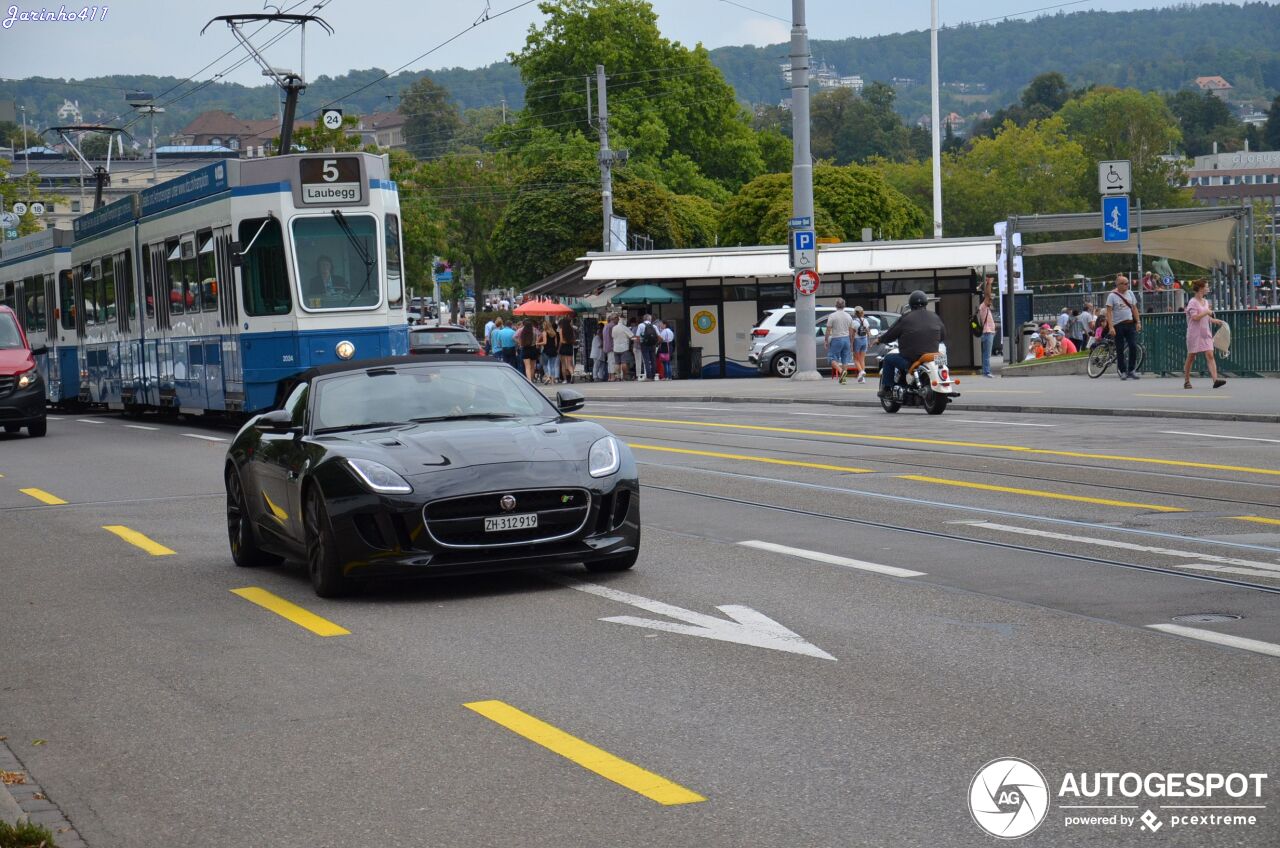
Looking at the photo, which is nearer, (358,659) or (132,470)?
(358,659)

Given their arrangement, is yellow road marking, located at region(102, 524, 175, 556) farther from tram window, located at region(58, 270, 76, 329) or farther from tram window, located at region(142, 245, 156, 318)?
tram window, located at region(58, 270, 76, 329)

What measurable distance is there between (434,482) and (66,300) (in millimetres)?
28077

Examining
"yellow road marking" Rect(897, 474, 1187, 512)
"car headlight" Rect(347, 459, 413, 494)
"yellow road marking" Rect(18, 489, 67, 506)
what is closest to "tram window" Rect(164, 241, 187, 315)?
"yellow road marking" Rect(18, 489, 67, 506)

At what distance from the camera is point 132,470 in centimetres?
2005

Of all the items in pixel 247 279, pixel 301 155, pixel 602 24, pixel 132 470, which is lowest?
pixel 132 470

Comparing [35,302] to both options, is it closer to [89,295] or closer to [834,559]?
[89,295]

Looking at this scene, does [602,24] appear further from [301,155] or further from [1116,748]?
[1116,748]

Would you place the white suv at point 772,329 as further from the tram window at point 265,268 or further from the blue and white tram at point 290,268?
the tram window at point 265,268

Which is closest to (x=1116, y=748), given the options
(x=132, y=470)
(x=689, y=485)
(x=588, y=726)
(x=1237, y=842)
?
(x=1237, y=842)

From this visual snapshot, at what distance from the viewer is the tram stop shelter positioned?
146ft

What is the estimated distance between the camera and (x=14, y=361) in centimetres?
2717

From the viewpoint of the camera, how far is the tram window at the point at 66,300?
35.3m

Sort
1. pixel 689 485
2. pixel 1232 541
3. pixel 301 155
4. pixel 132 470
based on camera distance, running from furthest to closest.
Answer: pixel 301 155, pixel 132 470, pixel 689 485, pixel 1232 541

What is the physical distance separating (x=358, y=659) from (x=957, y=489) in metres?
7.66
